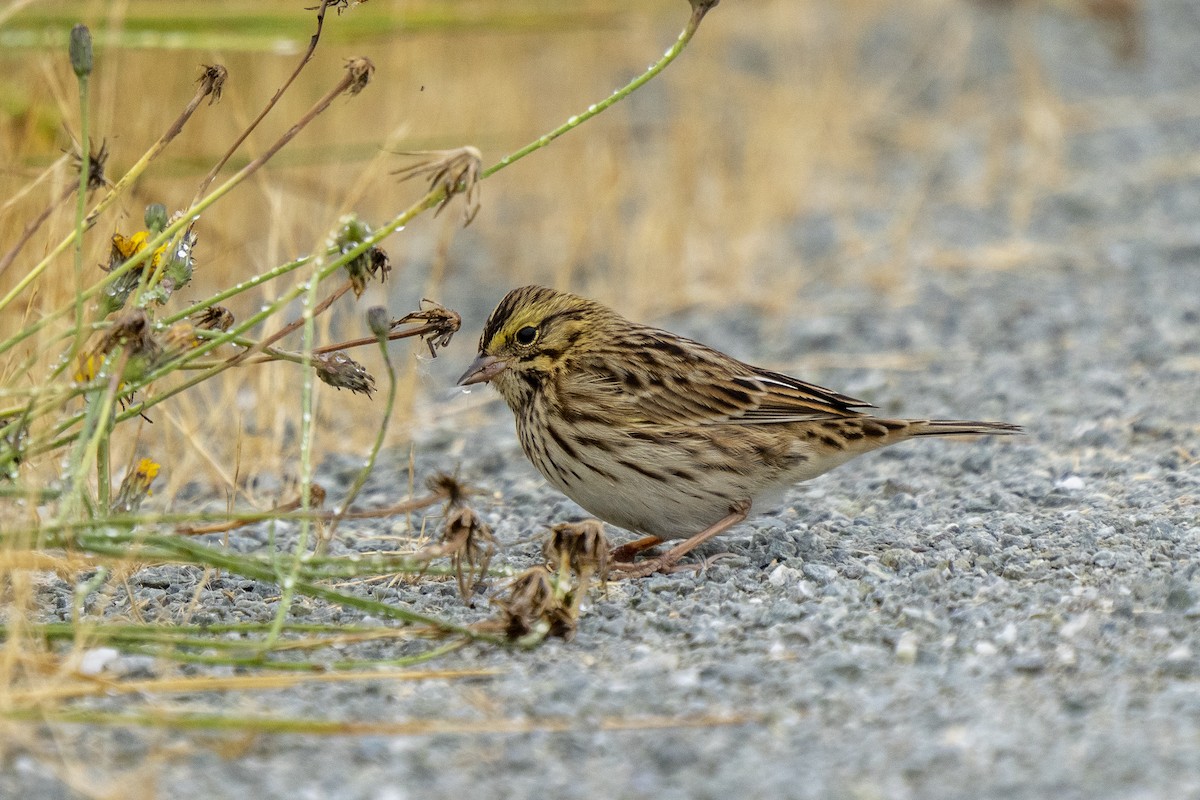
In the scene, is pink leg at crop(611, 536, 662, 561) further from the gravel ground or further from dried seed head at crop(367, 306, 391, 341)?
dried seed head at crop(367, 306, 391, 341)

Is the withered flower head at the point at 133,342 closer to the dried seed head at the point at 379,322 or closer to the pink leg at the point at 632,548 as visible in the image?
the dried seed head at the point at 379,322

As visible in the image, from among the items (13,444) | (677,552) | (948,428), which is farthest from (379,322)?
(948,428)

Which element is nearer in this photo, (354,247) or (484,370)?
(354,247)

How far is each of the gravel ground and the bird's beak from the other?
551 millimetres

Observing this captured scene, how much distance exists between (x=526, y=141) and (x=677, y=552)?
5.67 m

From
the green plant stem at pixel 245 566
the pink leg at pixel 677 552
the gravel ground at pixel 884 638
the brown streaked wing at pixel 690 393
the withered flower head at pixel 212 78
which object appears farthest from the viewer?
the brown streaked wing at pixel 690 393

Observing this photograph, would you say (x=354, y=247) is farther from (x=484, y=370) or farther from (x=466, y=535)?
(x=484, y=370)

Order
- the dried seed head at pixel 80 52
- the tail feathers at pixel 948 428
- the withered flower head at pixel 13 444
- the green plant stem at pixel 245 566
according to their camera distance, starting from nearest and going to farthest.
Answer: the green plant stem at pixel 245 566 → the dried seed head at pixel 80 52 → the withered flower head at pixel 13 444 → the tail feathers at pixel 948 428

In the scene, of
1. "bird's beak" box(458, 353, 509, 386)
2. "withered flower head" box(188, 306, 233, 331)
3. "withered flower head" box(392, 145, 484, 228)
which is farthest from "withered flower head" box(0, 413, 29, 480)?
"bird's beak" box(458, 353, 509, 386)

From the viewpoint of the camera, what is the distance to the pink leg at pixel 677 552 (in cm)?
498

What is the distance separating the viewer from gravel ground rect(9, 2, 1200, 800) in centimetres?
339

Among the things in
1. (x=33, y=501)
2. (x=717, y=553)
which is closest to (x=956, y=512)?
(x=717, y=553)

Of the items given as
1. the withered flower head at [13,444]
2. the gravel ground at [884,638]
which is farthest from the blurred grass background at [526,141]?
the gravel ground at [884,638]

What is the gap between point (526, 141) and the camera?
1029 centimetres
